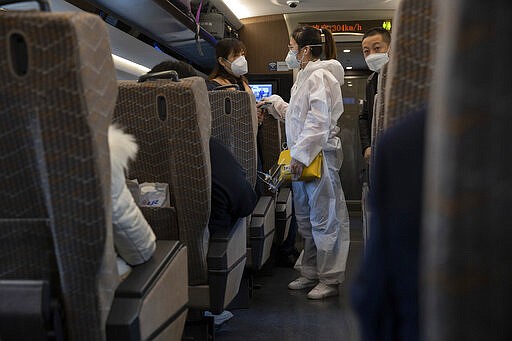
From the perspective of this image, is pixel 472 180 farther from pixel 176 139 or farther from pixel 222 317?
pixel 222 317

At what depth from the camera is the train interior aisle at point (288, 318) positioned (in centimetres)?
308

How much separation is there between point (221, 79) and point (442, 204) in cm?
365

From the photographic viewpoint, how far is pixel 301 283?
13.5ft

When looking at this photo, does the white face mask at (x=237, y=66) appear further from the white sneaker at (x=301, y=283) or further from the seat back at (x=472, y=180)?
the seat back at (x=472, y=180)

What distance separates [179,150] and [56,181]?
83 cm

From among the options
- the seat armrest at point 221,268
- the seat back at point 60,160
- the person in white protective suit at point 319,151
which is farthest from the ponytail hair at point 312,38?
the seat back at point 60,160

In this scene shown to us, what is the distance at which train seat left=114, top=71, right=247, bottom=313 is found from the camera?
6.75 ft

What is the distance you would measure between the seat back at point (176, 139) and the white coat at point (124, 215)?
0.49 meters

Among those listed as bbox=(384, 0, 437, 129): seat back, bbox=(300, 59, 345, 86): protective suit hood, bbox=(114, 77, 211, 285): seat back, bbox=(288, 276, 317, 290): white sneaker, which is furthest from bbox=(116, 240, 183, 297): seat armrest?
bbox=(288, 276, 317, 290): white sneaker

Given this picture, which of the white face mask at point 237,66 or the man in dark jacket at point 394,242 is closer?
the man in dark jacket at point 394,242

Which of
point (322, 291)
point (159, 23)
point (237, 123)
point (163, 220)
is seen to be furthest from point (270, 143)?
point (163, 220)

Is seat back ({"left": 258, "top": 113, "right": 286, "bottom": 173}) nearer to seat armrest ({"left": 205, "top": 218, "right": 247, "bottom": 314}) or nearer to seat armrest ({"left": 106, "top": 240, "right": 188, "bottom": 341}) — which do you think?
seat armrest ({"left": 205, "top": 218, "right": 247, "bottom": 314})

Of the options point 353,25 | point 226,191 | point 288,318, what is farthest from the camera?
point 353,25

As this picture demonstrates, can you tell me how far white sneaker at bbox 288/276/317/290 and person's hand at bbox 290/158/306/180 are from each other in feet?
2.80
